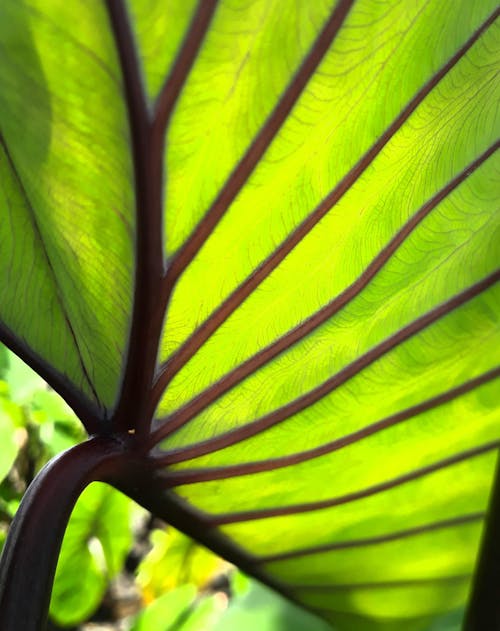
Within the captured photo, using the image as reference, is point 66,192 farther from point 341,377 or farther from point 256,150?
point 341,377

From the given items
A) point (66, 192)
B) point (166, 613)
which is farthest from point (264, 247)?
point (166, 613)

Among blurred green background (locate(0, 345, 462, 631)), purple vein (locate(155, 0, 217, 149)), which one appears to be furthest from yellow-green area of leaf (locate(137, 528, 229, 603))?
purple vein (locate(155, 0, 217, 149))

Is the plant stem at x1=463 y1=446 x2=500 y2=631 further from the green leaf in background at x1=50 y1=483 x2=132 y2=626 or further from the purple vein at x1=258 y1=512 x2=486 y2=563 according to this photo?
the green leaf in background at x1=50 y1=483 x2=132 y2=626

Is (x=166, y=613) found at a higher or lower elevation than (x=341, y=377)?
lower

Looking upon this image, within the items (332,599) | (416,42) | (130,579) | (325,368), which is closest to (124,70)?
(416,42)

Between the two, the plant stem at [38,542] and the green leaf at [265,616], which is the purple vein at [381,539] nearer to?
the green leaf at [265,616]

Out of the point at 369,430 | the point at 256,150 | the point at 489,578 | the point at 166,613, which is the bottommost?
the point at 166,613
